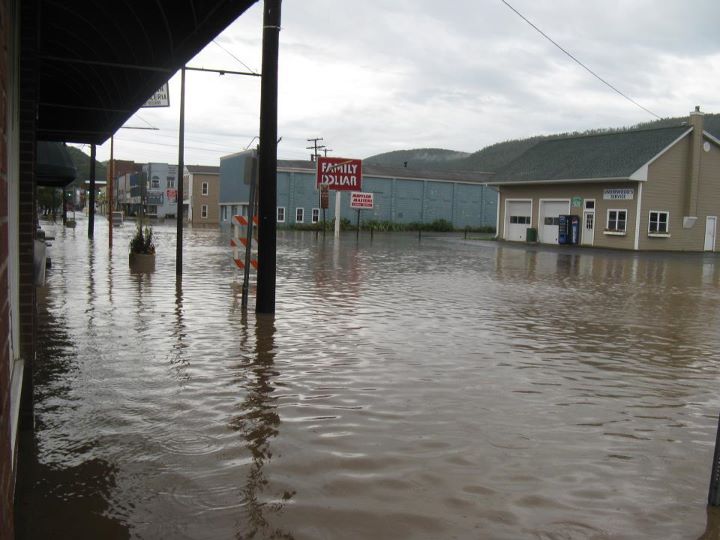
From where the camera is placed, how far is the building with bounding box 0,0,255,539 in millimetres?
2689

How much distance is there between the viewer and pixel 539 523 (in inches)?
158

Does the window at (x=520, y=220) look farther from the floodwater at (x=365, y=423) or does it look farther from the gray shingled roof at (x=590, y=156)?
the floodwater at (x=365, y=423)

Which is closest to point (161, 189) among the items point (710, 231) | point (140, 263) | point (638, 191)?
point (638, 191)

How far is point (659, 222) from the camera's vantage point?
39.2m

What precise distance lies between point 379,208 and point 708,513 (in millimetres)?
64510

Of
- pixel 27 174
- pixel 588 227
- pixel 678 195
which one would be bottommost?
pixel 588 227

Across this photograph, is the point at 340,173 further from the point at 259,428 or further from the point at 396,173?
the point at 259,428

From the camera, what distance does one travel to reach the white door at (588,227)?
4075 centimetres

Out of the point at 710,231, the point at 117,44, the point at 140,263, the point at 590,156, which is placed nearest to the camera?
the point at 117,44

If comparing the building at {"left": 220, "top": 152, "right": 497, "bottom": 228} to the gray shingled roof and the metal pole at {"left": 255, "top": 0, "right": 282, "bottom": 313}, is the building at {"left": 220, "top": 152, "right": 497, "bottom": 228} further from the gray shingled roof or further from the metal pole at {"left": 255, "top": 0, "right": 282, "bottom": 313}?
the metal pole at {"left": 255, "top": 0, "right": 282, "bottom": 313}

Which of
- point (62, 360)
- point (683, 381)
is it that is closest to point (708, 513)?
point (683, 381)

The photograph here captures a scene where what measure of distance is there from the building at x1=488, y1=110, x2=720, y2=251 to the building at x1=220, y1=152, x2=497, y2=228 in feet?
80.8

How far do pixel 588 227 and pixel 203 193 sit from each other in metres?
56.3

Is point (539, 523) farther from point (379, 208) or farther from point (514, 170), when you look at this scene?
point (379, 208)
